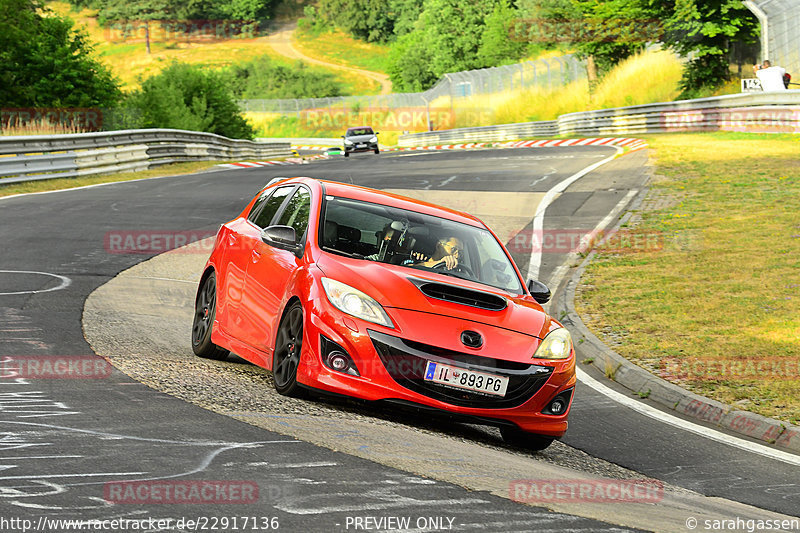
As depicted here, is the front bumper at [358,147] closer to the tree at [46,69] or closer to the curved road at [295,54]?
the tree at [46,69]

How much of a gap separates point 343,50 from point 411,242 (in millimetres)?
155102

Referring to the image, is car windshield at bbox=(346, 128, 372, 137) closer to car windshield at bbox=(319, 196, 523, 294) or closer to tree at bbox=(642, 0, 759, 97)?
tree at bbox=(642, 0, 759, 97)

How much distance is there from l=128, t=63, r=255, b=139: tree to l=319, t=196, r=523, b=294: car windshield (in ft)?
95.3

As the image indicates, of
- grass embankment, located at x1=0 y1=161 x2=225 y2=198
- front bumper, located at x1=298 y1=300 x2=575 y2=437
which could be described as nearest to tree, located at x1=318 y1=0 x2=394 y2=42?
grass embankment, located at x1=0 y1=161 x2=225 y2=198

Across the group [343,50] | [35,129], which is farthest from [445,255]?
[343,50]

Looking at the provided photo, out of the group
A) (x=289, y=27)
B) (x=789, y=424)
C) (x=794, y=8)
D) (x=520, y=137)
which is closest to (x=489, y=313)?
(x=789, y=424)

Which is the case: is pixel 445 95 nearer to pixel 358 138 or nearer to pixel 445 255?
pixel 358 138

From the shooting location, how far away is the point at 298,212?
26.1 ft

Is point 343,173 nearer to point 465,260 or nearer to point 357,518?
point 465,260

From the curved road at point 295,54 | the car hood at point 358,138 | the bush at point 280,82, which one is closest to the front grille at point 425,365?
the car hood at point 358,138

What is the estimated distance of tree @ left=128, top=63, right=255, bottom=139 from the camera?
125 ft

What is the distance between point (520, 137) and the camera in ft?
182

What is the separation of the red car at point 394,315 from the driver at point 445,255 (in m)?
0.01

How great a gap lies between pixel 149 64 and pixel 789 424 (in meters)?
146
